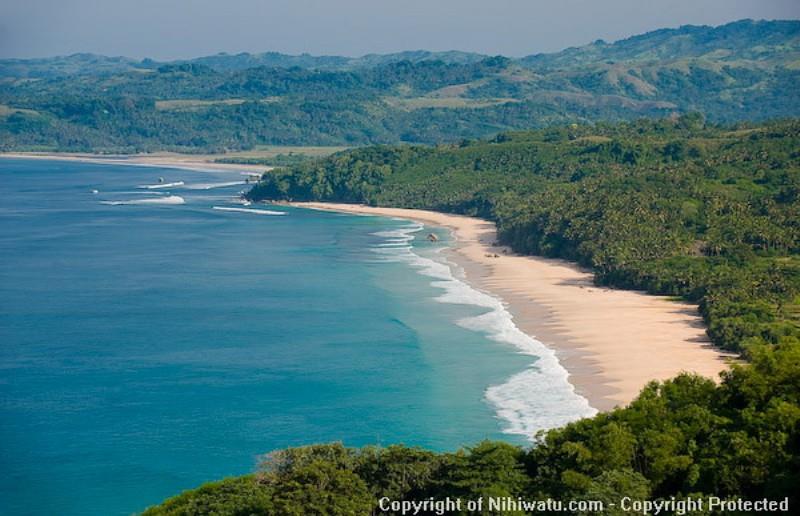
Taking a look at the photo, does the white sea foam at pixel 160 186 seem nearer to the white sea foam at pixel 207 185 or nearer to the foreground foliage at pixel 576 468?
the white sea foam at pixel 207 185

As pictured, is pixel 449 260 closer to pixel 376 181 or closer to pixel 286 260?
pixel 286 260

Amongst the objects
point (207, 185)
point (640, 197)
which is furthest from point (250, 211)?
point (640, 197)

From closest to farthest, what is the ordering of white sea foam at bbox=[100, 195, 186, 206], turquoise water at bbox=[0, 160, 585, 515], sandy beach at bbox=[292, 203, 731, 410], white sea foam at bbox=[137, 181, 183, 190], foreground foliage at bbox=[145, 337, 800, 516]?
foreground foliage at bbox=[145, 337, 800, 516] < turquoise water at bbox=[0, 160, 585, 515] < sandy beach at bbox=[292, 203, 731, 410] < white sea foam at bbox=[100, 195, 186, 206] < white sea foam at bbox=[137, 181, 183, 190]

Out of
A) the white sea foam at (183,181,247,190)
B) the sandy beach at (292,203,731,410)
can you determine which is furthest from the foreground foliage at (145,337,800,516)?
the white sea foam at (183,181,247,190)

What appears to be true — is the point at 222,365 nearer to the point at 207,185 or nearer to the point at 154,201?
the point at 154,201

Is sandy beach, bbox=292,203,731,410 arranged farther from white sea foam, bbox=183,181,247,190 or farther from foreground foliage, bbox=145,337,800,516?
white sea foam, bbox=183,181,247,190
